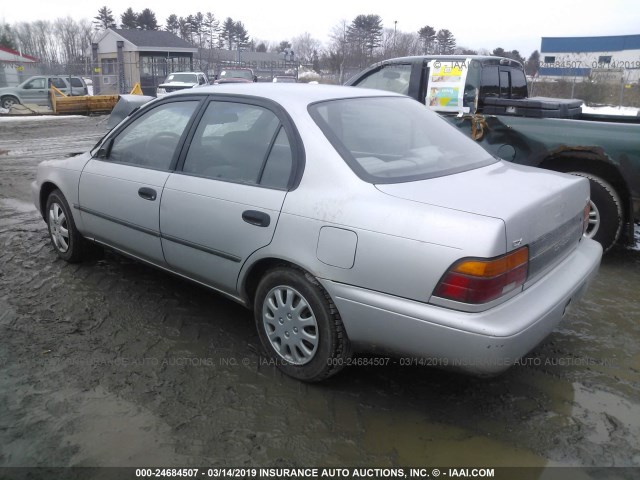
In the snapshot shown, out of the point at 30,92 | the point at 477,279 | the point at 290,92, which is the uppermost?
the point at 290,92

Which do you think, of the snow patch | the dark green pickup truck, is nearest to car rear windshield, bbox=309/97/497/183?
the dark green pickup truck

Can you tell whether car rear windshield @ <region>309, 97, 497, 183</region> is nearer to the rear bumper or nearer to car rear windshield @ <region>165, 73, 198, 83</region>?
the rear bumper

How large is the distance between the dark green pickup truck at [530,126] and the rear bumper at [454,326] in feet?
7.92

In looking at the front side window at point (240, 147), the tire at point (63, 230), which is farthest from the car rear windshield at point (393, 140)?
the tire at point (63, 230)

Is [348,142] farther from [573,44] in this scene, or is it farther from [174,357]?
[573,44]

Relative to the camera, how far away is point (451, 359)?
2451mm

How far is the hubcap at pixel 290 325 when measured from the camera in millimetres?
2908

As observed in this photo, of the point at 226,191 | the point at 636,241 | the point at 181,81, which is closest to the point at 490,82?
the point at 636,241

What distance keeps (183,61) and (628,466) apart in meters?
39.9

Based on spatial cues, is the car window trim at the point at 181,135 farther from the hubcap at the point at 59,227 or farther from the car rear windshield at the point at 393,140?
the car rear windshield at the point at 393,140

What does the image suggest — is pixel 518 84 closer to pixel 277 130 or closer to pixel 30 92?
pixel 277 130

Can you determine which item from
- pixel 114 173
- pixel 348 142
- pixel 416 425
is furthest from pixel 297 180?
pixel 114 173

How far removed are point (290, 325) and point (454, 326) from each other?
3.22ft

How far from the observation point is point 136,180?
379 cm
